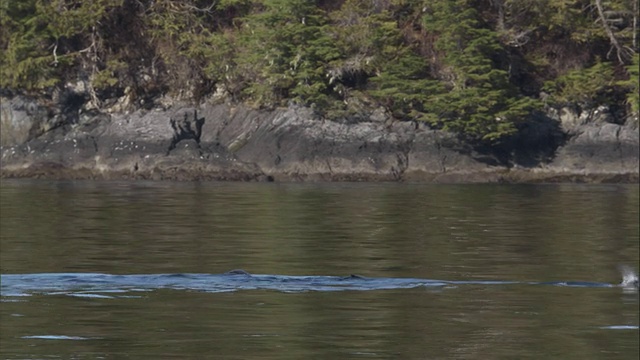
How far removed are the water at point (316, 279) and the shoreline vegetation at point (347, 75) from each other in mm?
10403

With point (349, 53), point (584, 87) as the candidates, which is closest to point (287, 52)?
point (349, 53)

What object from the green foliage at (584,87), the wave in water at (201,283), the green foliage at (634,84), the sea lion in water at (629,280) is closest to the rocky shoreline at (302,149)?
the green foliage at (584,87)

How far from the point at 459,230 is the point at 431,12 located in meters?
19.9

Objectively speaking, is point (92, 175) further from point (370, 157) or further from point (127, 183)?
point (370, 157)

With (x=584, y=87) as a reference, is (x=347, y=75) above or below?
above

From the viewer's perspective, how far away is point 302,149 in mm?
37625

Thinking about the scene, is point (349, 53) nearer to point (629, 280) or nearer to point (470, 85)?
point (470, 85)

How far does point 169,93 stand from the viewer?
138 ft

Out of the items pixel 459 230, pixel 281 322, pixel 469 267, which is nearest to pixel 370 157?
pixel 459 230

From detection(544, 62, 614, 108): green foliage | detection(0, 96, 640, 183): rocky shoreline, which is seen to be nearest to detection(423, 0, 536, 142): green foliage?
detection(0, 96, 640, 183): rocky shoreline

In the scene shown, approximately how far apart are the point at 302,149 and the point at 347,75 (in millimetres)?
3784

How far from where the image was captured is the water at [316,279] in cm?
1137

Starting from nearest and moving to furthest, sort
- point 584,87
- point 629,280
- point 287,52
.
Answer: point 629,280
point 584,87
point 287,52

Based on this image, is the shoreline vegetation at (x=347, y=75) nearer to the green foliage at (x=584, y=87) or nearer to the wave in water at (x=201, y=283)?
the green foliage at (x=584, y=87)
